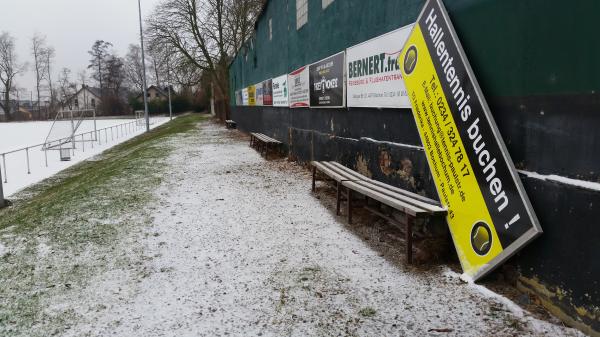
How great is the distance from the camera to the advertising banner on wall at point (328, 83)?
775 cm

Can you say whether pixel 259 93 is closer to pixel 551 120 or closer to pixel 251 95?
pixel 251 95

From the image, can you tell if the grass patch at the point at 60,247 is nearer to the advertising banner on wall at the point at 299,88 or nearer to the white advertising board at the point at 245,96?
the advertising banner on wall at the point at 299,88

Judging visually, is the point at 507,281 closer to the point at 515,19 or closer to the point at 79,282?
the point at 515,19

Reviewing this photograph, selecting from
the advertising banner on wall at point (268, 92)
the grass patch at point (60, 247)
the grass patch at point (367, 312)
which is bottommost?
the grass patch at point (367, 312)

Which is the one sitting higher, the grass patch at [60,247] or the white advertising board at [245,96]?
the white advertising board at [245,96]

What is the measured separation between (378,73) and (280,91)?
7.55m

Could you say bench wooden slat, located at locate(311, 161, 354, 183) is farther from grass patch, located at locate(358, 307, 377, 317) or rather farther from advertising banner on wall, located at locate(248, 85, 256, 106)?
advertising banner on wall, located at locate(248, 85, 256, 106)

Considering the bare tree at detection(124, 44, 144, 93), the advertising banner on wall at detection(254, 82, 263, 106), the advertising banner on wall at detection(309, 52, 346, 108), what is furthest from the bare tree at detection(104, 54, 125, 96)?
the advertising banner on wall at detection(309, 52, 346, 108)

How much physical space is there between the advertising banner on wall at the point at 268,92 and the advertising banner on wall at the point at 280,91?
1.99 ft

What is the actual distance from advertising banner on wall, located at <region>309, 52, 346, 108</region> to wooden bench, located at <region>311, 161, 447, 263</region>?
58.0 inches

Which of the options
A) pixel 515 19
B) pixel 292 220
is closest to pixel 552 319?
pixel 515 19

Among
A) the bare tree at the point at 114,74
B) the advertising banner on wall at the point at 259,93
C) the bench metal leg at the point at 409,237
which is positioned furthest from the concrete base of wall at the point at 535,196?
the bare tree at the point at 114,74

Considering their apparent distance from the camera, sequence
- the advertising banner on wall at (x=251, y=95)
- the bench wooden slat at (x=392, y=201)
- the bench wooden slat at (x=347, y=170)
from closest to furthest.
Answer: the bench wooden slat at (x=392, y=201) < the bench wooden slat at (x=347, y=170) < the advertising banner on wall at (x=251, y=95)

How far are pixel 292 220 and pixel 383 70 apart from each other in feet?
7.46
